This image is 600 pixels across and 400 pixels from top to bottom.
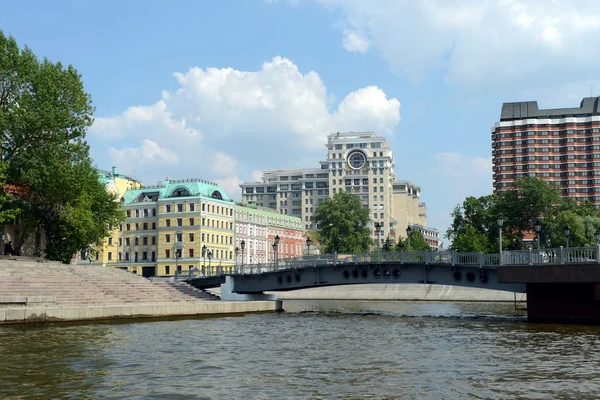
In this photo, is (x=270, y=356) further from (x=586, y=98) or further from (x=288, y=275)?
(x=586, y=98)

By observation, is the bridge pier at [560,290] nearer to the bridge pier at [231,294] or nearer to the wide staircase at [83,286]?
the bridge pier at [231,294]

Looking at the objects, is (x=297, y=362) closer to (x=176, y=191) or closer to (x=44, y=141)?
(x=44, y=141)

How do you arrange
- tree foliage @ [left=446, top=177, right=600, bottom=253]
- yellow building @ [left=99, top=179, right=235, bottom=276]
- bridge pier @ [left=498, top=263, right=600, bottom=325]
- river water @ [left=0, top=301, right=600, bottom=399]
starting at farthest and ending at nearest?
1. yellow building @ [left=99, top=179, right=235, bottom=276]
2. tree foliage @ [left=446, top=177, right=600, bottom=253]
3. bridge pier @ [left=498, top=263, right=600, bottom=325]
4. river water @ [left=0, top=301, right=600, bottom=399]

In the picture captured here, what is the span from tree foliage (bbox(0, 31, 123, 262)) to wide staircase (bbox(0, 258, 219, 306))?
5547 mm

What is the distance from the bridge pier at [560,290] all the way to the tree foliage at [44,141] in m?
39.5

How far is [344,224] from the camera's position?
12706 centimetres

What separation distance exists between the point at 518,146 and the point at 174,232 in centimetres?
8521

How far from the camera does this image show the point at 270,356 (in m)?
28.3

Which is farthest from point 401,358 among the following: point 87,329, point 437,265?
point 437,265

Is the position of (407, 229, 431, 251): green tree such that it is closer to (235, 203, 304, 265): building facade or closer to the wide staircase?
(235, 203, 304, 265): building facade

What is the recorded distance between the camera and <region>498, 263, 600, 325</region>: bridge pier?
42625 mm

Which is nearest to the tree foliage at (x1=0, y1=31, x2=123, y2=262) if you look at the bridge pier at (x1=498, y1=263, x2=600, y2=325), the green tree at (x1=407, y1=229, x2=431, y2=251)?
the bridge pier at (x1=498, y1=263, x2=600, y2=325)

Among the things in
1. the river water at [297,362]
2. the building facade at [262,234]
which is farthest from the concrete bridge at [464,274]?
the building facade at [262,234]

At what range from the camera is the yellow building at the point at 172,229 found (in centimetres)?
12156
